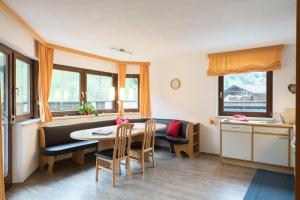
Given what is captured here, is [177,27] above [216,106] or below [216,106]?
above

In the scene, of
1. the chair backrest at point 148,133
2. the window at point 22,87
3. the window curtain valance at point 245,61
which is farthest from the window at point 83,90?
the window curtain valance at point 245,61

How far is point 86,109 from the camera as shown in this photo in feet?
15.1

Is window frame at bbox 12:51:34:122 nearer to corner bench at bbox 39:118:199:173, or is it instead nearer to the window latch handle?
the window latch handle

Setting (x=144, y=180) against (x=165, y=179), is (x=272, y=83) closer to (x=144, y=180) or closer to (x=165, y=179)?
(x=165, y=179)

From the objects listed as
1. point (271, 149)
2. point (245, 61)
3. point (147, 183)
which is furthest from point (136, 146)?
point (245, 61)

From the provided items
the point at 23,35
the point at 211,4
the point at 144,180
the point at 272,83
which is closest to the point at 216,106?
the point at 272,83

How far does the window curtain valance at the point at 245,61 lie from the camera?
12.6ft

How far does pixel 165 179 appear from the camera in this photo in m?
3.16

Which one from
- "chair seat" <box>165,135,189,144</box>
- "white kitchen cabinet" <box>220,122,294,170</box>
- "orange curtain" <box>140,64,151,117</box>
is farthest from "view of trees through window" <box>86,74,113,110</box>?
"white kitchen cabinet" <box>220,122,294,170</box>

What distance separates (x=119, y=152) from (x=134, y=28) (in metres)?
1.91

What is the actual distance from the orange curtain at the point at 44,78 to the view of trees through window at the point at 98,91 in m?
1.18

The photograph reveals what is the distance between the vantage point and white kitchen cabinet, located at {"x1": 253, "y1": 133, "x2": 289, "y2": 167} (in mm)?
3375

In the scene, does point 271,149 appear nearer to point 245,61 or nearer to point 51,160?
point 245,61

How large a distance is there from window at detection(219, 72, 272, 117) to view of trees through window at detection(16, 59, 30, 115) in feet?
12.9
